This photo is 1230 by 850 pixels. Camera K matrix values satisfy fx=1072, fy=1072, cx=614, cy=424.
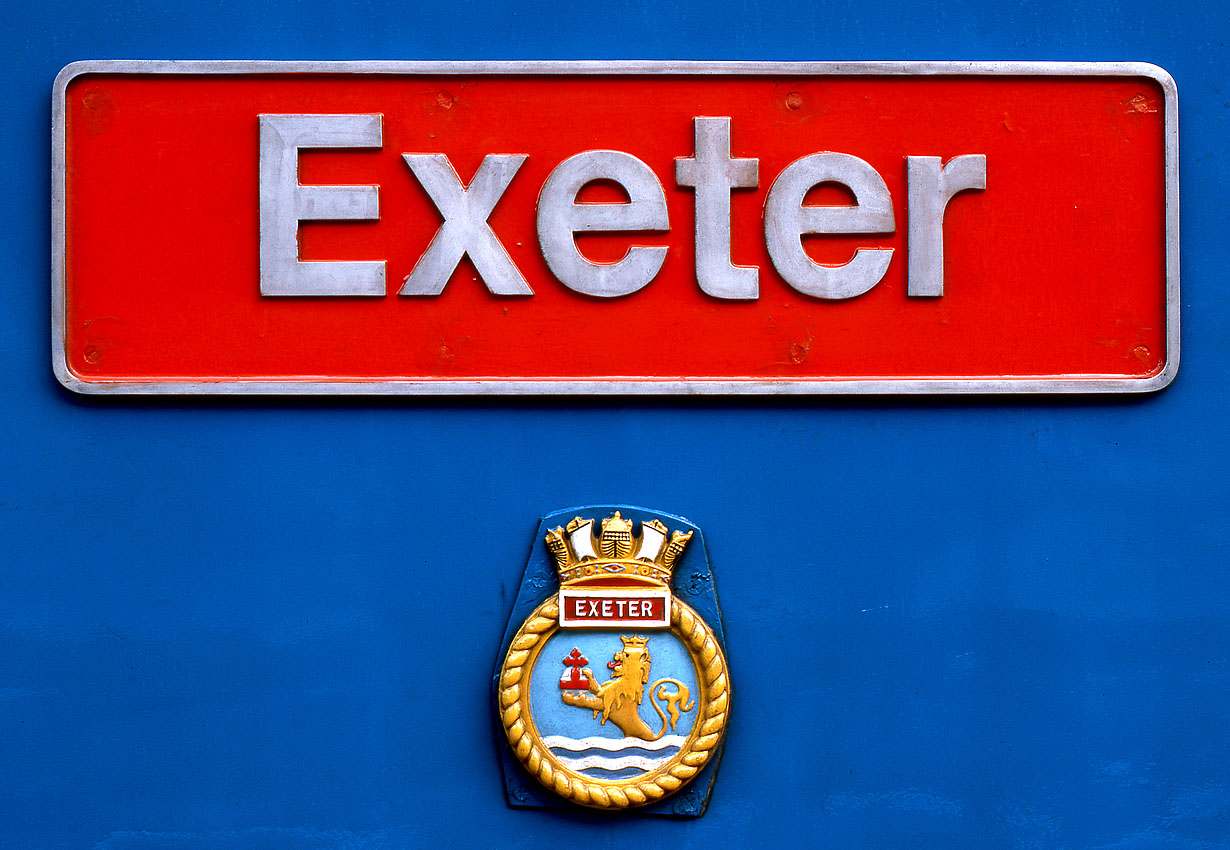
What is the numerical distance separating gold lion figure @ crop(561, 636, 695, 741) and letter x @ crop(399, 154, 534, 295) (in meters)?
0.54

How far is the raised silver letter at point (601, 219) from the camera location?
5.00 ft

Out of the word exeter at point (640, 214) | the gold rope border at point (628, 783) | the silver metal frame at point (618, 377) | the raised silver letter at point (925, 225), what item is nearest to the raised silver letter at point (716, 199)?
the word exeter at point (640, 214)

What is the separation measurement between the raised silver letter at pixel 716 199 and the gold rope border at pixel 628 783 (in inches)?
18.0

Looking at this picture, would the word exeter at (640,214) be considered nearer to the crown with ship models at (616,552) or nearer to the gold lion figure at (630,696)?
the crown with ship models at (616,552)

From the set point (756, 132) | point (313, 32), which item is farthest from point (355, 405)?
point (756, 132)

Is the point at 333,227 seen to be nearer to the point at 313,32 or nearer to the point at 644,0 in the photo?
the point at 313,32

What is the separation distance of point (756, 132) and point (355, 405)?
692 mm

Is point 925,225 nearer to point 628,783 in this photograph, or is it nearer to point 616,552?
point 616,552

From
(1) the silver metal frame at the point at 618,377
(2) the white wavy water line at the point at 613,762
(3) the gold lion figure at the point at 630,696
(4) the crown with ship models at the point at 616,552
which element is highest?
(1) the silver metal frame at the point at 618,377

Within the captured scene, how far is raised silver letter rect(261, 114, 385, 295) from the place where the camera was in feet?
4.97

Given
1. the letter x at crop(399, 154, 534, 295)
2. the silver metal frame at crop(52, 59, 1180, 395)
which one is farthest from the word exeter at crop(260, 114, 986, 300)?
the silver metal frame at crop(52, 59, 1180, 395)

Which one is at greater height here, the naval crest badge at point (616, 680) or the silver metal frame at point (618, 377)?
the silver metal frame at point (618, 377)

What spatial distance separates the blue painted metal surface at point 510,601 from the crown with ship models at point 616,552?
0.05 meters

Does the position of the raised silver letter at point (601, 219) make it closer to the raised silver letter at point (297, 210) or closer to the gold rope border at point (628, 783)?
the raised silver letter at point (297, 210)
